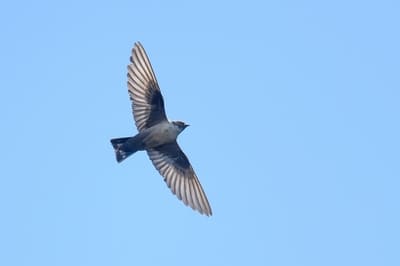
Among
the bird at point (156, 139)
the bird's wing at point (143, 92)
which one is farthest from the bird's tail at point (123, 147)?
the bird's wing at point (143, 92)

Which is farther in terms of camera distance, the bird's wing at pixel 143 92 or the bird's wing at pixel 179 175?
the bird's wing at pixel 179 175

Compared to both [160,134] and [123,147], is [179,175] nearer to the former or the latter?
[160,134]

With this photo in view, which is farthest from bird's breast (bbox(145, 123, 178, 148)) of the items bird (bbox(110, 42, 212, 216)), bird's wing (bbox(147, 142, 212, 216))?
bird's wing (bbox(147, 142, 212, 216))

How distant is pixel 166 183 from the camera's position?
17203 mm

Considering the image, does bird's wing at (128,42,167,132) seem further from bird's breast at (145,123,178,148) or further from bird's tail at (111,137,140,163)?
bird's tail at (111,137,140,163)

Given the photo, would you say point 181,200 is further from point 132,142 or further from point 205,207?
point 132,142

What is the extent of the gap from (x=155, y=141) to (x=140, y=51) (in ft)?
5.25

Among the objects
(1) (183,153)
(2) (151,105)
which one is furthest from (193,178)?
(2) (151,105)

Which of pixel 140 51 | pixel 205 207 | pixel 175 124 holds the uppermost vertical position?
pixel 140 51

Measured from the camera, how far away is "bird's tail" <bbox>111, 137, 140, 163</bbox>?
16.1 meters

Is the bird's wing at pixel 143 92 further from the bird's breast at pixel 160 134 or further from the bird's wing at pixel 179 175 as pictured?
the bird's wing at pixel 179 175

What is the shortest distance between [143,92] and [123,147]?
48.9 inches

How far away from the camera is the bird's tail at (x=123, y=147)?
16125mm

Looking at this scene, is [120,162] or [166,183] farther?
[166,183]
